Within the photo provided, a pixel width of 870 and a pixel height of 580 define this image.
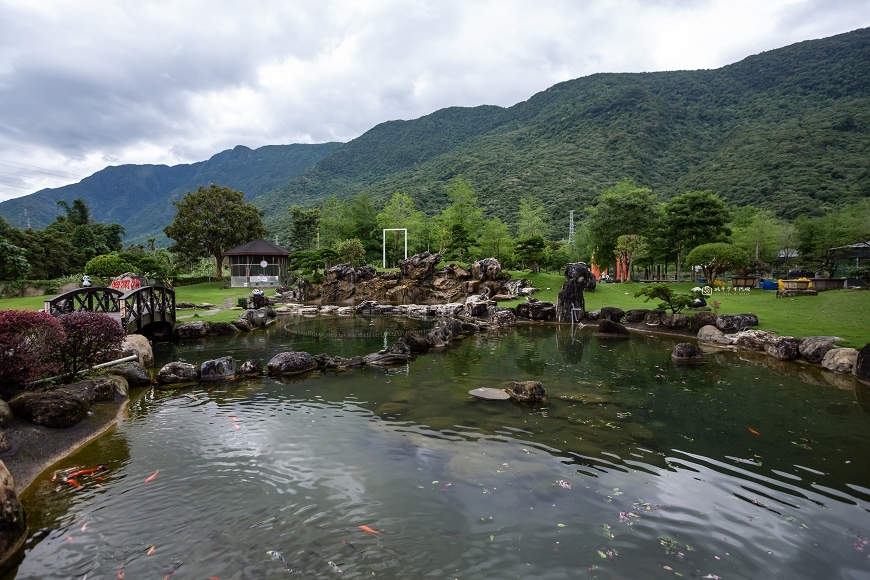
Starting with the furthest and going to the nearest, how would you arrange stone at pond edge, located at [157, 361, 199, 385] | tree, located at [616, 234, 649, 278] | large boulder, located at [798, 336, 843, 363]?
tree, located at [616, 234, 649, 278] < large boulder, located at [798, 336, 843, 363] < stone at pond edge, located at [157, 361, 199, 385]

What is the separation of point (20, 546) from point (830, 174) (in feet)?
228

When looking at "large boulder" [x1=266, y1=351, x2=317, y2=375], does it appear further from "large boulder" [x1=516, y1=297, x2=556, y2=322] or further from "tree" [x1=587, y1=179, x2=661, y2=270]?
"tree" [x1=587, y1=179, x2=661, y2=270]

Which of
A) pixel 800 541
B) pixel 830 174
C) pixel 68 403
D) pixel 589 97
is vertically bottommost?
pixel 800 541

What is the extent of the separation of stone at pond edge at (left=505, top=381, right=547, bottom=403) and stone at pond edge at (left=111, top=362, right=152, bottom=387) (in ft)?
29.0

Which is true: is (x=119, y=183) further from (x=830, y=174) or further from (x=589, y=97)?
(x=830, y=174)

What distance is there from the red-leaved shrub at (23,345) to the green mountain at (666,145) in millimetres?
58338

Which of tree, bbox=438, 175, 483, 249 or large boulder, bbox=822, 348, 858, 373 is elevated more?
tree, bbox=438, 175, 483, 249

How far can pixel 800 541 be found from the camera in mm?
4629

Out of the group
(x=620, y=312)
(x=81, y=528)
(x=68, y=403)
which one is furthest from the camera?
(x=620, y=312)

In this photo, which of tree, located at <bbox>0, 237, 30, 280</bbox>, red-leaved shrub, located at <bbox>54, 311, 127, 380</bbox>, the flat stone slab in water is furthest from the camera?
tree, located at <bbox>0, 237, 30, 280</bbox>

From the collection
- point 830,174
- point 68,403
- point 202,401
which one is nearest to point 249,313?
point 202,401

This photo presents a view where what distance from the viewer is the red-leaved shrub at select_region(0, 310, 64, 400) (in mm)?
7035

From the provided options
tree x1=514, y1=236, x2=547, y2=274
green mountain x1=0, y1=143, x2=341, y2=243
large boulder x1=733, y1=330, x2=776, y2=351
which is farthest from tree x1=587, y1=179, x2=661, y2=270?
green mountain x1=0, y1=143, x2=341, y2=243

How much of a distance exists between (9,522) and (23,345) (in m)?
4.05
